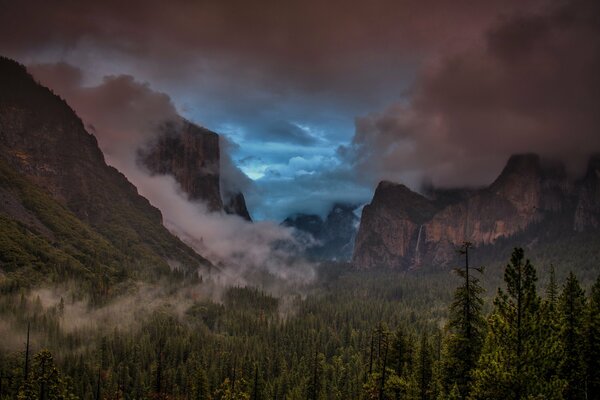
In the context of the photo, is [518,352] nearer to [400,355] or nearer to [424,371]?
[424,371]

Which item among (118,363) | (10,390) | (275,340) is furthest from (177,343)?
(10,390)

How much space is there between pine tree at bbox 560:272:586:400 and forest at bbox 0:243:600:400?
10 cm

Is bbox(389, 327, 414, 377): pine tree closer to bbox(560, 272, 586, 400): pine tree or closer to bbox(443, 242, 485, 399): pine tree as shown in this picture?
bbox(560, 272, 586, 400): pine tree

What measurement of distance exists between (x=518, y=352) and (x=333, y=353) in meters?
163

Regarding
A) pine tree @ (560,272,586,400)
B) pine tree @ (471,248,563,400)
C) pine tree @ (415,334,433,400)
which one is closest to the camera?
pine tree @ (471,248,563,400)

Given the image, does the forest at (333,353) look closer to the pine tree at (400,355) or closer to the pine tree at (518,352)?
the pine tree at (518,352)

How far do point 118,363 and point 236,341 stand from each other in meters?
45.1

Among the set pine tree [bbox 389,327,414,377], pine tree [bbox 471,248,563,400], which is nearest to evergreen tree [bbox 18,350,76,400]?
pine tree [bbox 389,327,414,377]

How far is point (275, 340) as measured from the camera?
193m

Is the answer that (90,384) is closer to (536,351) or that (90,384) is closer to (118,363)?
(118,363)

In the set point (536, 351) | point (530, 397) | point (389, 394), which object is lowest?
point (389, 394)

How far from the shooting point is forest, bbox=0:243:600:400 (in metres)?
33.2

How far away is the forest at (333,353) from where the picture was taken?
33.2m

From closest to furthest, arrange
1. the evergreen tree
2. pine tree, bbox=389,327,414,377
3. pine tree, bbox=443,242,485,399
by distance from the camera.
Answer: pine tree, bbox=443,242,485,399 < the evergreen tree < pine tree, bbox=389,327,414,377
